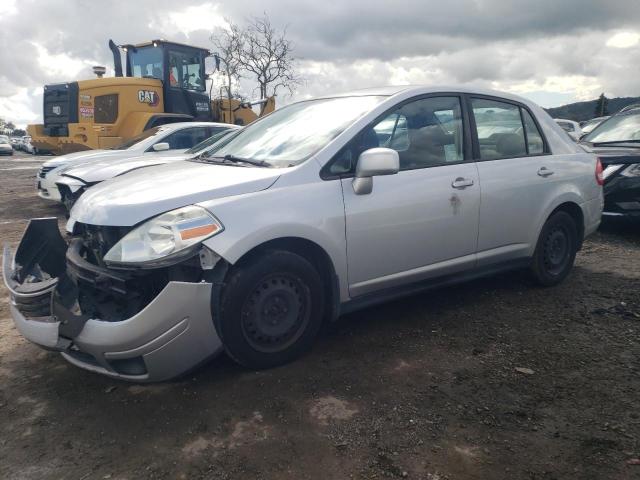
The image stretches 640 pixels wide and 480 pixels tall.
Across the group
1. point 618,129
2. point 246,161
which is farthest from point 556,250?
point 618,129

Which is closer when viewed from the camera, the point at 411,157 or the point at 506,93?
the point at 411,157

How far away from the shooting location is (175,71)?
12.1 m

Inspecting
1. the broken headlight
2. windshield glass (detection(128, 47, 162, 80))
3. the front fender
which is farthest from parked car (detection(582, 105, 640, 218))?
windshield glass (detection(128, 47, 162, 80))

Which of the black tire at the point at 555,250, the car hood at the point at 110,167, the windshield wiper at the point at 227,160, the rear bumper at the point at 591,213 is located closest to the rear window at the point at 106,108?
the car hood at the point at 110,167

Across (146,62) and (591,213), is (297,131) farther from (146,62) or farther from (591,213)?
(146,62)

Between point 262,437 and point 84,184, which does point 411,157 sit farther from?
point 84,184

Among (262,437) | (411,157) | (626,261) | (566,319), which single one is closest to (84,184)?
(411,157)

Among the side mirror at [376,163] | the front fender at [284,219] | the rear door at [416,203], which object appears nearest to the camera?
the front fender at [284,219]

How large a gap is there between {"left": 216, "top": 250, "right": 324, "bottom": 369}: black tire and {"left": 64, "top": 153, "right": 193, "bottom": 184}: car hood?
352 centimetres

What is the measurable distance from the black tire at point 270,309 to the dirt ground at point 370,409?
0.47 ft

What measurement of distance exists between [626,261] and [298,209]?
4277 mm

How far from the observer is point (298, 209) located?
3020mm

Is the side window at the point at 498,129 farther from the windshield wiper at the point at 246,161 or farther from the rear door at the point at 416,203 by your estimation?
the windshield wiper at the point at 246,161

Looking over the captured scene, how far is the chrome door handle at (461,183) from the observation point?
3.73m
